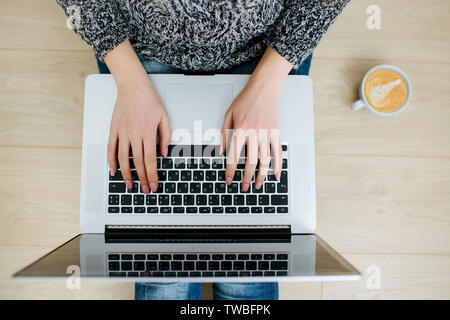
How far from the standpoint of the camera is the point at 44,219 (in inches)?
33.9

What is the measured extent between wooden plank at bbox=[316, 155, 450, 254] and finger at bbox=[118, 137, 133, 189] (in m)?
0.53

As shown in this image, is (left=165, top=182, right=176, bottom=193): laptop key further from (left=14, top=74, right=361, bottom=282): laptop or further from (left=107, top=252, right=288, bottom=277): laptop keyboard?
(left=107, top=252, right=288, bottom=277): laptop keyboard

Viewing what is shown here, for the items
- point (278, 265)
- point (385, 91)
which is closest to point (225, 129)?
point (278, 265)

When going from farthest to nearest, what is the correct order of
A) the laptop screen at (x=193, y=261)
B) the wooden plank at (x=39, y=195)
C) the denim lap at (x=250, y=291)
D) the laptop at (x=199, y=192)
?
the wooden plank at (x=39, y=195) < the denim lap at (x=250, y=291) < the laptop at (x=199, y=192) < the laptop screen at (x=193, y=261)

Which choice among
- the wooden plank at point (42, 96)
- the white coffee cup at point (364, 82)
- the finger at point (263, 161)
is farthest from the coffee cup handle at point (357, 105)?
the wooden plank at point (42, 96)

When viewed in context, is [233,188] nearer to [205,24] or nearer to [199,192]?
[199,192]

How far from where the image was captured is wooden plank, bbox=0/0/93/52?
891 millimetres

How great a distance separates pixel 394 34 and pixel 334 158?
0.41 m

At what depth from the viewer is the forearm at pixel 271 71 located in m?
0.57

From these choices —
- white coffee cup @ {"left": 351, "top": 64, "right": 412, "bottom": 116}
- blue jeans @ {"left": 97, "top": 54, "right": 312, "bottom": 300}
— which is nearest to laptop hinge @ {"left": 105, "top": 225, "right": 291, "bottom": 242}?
blue jeans @ {"left": 97, "top": 54, "right": 312, "bottom": 300}

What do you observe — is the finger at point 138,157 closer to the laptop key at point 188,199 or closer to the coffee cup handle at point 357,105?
the laptop key at point 188,199

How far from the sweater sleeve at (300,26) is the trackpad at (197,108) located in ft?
0.42

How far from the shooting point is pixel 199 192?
59 centimetres

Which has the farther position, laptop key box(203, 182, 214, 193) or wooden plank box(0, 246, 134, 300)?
wooden plank box(0, 246, 134, 300)
